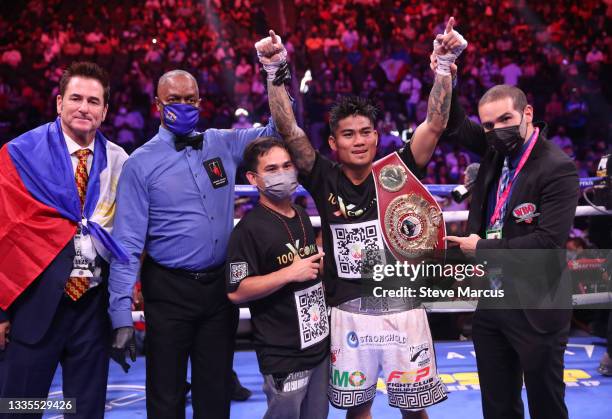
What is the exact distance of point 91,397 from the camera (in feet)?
6.95

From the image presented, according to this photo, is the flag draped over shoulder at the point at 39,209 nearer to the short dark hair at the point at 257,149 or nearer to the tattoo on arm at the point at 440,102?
the short dark hair at the point at 257,149

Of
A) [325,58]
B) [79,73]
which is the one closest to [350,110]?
[79,73]

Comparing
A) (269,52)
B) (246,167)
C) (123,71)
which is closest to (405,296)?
(246,167)

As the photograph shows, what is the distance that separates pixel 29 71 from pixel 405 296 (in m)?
9.37

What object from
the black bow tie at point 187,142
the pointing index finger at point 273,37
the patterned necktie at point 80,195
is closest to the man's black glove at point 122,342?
the patterned necktie at point 80,195

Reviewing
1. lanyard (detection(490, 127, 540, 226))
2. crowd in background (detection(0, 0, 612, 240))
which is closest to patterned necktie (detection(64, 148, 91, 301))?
lanyard (detection(490, 127, 540, 226))

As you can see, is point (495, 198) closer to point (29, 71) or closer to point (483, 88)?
point (483, 88)

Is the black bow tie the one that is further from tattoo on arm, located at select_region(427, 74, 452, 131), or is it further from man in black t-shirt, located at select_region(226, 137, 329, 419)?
tattoo on arm, located at select_region(427, 74, 452, 131)

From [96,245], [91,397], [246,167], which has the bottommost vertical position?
[91,397]

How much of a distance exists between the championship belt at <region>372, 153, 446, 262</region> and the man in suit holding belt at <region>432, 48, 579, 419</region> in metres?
0.11

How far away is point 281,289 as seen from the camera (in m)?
2.12

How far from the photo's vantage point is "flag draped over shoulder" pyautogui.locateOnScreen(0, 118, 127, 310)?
204 centimetres

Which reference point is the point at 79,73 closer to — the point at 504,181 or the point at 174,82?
the point at 174,82

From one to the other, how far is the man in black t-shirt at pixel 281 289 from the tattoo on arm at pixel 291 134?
0.09m
